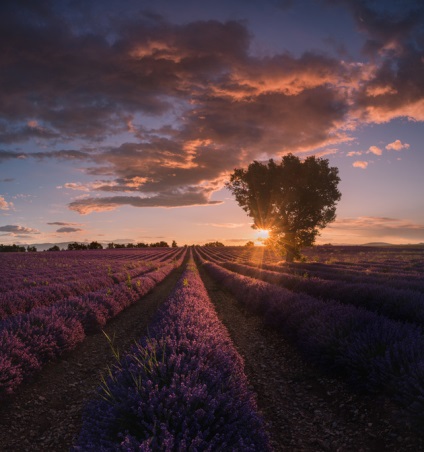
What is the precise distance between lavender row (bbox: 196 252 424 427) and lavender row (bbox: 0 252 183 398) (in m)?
4.49

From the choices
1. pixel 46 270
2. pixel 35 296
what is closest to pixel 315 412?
pixel 35 296

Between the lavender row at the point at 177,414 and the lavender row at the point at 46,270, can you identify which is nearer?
the lavender row at the point at 177,414

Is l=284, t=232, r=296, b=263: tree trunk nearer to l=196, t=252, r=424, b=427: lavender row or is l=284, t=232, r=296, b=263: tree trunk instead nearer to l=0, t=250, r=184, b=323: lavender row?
l=0, t=250, r=184, b=323: lavender row

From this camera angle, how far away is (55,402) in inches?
162

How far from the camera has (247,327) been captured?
781 cm

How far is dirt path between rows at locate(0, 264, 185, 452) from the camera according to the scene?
3.30 metres

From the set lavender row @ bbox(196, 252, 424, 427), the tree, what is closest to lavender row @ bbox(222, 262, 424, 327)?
lavender row @ bbox(196, 252, 424, 427)

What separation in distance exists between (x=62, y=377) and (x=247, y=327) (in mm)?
4504

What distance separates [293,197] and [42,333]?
2145cm

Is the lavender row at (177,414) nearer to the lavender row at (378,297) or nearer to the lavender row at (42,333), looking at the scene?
the lavender row at (42,333)

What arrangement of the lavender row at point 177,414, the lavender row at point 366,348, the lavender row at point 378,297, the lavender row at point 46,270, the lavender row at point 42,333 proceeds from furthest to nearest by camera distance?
the lavender row at point 46,270
the lavender row at point 378,297
the lavender row at point 42,333
the lavender row at point 366,348
the lavender row at point 177,414

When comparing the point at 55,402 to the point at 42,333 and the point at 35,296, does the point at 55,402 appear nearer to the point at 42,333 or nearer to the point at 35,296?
the point at 42,333

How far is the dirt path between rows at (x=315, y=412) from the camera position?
2936 mm

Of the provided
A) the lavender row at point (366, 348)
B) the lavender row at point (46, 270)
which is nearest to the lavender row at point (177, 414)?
the lavender row at point (366, 348)
